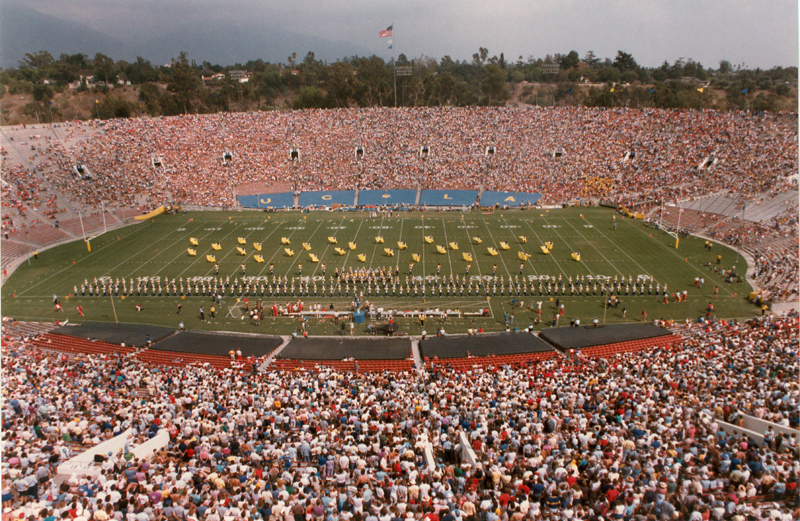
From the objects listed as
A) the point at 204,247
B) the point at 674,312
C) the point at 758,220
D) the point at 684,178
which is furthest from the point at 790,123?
the point at 204,247

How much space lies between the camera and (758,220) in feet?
152

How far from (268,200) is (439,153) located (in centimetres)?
2524

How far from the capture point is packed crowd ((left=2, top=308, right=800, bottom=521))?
10.8 m

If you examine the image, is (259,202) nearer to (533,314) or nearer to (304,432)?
(533,314)

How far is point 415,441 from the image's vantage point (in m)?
13.9

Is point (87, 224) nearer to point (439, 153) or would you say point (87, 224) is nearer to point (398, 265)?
point (398, 265)

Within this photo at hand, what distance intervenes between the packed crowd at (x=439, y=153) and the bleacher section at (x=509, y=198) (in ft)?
6.95

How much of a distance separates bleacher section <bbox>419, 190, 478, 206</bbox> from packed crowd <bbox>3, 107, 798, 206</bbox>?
2.43 meters

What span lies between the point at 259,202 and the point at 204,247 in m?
17.0

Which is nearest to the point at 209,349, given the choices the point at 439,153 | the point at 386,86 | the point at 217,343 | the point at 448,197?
the point at 217,343

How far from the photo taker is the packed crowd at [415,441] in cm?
1079

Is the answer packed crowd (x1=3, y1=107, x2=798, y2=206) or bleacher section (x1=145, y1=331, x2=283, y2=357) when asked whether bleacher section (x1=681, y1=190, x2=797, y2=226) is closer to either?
packed crowd (x1=3, y1=107, x2=798, y2=206)

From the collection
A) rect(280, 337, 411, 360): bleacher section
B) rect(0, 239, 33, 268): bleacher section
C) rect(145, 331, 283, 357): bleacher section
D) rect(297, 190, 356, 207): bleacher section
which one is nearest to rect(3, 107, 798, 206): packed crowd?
rect(297, 190, 356, 207): bleacher section

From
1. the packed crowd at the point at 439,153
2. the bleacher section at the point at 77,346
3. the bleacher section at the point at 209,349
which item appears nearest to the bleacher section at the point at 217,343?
the bleacher section at the point at 209,349
